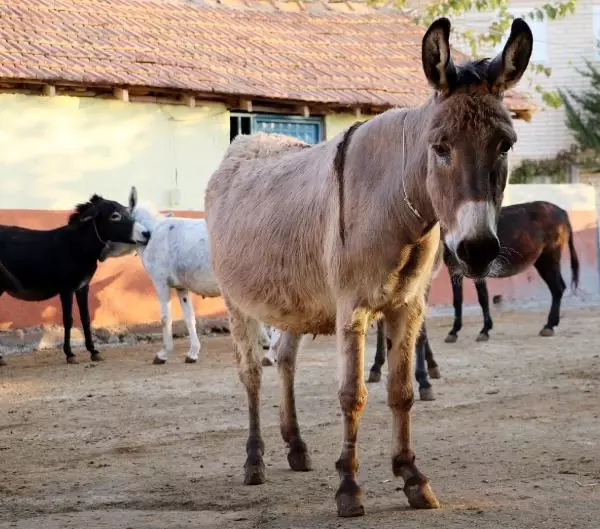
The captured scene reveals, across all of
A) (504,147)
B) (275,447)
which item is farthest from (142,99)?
(504,147)

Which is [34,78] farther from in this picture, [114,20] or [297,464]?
[297,464]

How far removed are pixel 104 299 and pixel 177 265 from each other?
218 centimetres

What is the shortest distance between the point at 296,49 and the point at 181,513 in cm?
1442

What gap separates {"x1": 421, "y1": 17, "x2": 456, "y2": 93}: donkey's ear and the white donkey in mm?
8139

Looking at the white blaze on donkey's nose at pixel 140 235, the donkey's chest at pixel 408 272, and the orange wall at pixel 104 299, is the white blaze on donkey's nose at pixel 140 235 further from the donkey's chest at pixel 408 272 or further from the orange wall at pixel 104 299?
the donkey's chest at pixel 408 272

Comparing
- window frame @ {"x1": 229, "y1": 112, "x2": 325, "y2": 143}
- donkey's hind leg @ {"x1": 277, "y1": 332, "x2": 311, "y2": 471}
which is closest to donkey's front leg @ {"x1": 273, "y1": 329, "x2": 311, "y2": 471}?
donkey's hind leg @ {"x1": 277, "y1": 332, "x2": 311, "y2": 471}

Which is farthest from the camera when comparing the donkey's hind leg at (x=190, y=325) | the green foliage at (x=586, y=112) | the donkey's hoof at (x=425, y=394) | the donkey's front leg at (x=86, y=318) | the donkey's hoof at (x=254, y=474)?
the green foliage at (x=586, y=112)

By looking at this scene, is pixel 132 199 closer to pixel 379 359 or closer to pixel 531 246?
pixel 379 359

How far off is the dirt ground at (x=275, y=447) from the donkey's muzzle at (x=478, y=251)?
118 centimetres

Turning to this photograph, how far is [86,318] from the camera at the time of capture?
13.0 metres

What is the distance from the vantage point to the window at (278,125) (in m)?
16.8

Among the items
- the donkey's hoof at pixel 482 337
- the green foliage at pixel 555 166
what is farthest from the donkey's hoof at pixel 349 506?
the green foliage at pixel 555 166

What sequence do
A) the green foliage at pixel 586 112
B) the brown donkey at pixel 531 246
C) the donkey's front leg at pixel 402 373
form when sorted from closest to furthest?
the donkey's front leg at pixel 402 373
the brown donkey at pixel 531 246
the green foliage at pixel 586 112

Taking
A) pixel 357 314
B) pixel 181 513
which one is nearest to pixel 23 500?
pixel 181 513
